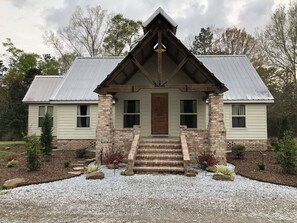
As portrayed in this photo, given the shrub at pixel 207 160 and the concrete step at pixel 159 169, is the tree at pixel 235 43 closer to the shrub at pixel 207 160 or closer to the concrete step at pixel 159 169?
the shrub at pixel 207 160

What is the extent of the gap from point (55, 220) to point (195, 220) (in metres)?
2.76

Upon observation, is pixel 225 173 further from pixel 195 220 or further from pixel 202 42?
pixel 202 42

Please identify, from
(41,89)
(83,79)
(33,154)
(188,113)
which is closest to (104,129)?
(33,154)

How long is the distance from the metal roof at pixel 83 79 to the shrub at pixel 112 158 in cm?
578

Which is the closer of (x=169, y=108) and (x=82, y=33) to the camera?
(x=169, y=108)

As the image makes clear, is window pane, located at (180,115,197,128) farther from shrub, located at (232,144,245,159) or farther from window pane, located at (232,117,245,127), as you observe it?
window pane, located at (232,117,245,127)

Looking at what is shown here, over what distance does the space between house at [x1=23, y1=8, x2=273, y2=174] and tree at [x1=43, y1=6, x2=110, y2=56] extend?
15.4 m

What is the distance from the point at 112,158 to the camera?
36.3ft

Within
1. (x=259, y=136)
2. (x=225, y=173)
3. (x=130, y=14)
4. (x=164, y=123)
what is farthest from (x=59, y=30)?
(x=225, y=173)

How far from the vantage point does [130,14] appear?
3366 centimetres

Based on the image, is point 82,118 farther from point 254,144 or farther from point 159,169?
point 254,144

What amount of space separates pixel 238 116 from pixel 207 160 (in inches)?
248

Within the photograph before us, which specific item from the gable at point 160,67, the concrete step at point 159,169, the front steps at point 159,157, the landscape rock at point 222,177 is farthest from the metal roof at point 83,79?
the landscape rock at point 222,177

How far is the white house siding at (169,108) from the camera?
1469 cm
